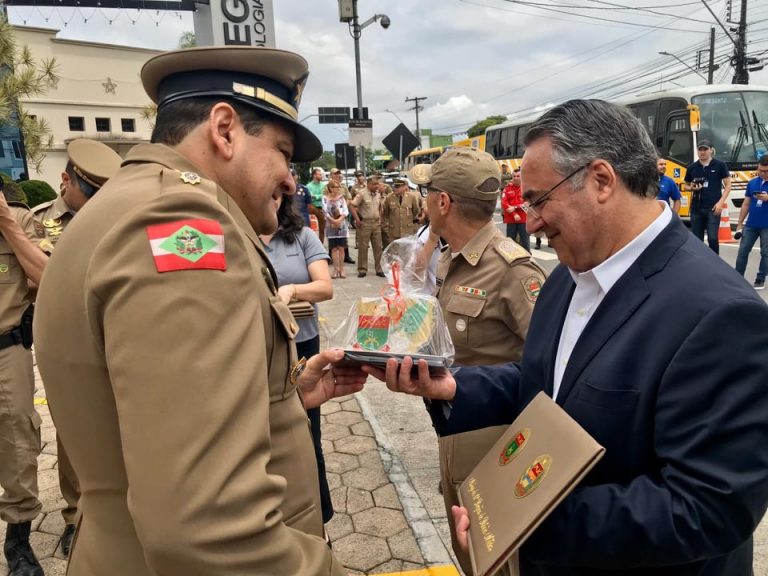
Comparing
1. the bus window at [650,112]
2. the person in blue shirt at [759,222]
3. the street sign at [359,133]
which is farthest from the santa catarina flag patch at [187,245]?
the bus window at [650,112]

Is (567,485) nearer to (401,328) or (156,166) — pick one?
(401,328)

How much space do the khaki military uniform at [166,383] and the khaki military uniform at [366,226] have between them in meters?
10.4

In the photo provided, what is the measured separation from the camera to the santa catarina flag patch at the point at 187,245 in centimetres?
91

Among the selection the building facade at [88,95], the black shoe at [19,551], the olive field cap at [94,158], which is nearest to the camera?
the olive field cap at [94,158]

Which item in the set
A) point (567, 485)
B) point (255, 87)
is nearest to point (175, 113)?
point (255, 87)

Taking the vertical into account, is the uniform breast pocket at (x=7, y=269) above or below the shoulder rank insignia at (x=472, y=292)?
above

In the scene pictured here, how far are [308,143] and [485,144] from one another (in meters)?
27.6

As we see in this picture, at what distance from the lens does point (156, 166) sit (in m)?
1.17

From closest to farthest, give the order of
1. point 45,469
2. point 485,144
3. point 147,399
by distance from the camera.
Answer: point 147,399, point 45,469, point 485,144

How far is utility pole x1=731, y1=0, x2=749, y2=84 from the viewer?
2509cm

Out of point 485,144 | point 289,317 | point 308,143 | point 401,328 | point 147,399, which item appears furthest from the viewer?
point 485,144

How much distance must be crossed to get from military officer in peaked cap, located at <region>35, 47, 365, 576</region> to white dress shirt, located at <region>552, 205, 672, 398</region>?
2.62ft

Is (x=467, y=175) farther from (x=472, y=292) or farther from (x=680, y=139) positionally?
(x=680, y=139)

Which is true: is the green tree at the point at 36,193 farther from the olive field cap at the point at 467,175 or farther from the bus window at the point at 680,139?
the bus window at the point at 680,139
